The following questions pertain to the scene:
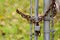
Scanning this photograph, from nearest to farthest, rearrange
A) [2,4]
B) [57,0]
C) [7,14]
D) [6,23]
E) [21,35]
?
1. [57,0]
2. [21,35]
3. [6,23]
4. [7,14]
5. [2,4]

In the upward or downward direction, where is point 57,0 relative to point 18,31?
upward

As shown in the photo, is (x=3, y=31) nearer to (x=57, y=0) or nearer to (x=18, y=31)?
(x=18, y=31)

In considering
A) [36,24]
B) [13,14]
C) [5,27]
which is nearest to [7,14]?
[13,14]

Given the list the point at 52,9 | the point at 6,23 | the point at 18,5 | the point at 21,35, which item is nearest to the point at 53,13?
the point at 52,9

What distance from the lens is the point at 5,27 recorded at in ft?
11.3

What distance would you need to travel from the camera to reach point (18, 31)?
3381 millimetres

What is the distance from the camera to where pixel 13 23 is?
3.55 meters

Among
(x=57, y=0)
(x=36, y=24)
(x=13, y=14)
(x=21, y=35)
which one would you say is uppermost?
(x=57, y=0)

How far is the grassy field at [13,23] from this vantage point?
10.7ft

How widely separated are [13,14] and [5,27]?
0.39m

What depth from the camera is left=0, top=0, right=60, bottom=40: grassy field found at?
327 cm

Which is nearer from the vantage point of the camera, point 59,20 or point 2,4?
point 59,20

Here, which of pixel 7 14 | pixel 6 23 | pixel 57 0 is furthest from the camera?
pixel 7 14

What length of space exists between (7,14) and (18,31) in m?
0.50
